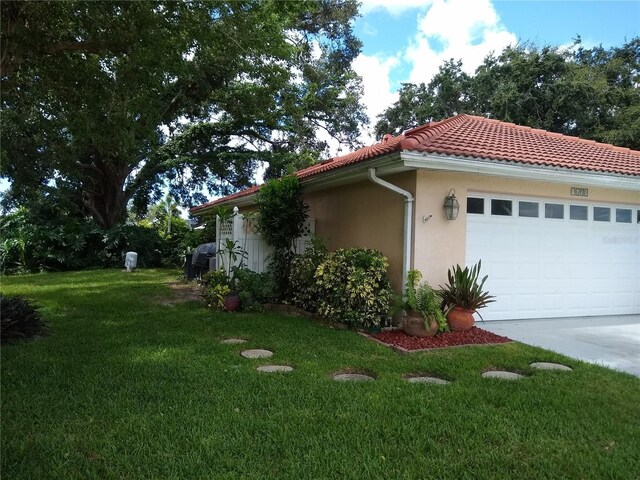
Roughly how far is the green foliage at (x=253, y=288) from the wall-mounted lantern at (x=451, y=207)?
4.06 meters

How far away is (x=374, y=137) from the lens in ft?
91.7

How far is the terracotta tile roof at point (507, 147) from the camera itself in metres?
7.14

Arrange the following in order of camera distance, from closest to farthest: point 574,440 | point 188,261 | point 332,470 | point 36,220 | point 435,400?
point 332,470, point 574,440, point 435,400, point 188,261, point 36,220

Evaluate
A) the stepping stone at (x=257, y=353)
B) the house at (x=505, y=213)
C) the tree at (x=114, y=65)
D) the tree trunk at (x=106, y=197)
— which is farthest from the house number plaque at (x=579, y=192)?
the tree trunk at (x=106, y=197)

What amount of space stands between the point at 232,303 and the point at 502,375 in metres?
5.68

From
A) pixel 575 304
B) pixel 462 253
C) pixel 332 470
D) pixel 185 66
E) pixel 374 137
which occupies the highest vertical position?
pixel 374 137

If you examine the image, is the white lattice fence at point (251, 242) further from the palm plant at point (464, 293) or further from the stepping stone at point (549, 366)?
the stepping stone at point (549, 366)

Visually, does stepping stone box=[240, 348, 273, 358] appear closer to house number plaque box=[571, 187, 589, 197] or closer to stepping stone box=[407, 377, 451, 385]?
stepping stone box=[407, 377, 451, 385]

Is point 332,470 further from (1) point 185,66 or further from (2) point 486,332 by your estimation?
(1) point 185,66

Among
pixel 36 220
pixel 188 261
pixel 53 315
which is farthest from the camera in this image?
pixel 36 220

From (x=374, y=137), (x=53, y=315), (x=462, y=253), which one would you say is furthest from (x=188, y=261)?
(x=374, y=137)

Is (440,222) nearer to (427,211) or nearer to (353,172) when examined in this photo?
(427,211)

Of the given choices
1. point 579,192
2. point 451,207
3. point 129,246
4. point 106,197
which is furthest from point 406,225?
point 106,197

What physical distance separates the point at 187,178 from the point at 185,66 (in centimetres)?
1675
